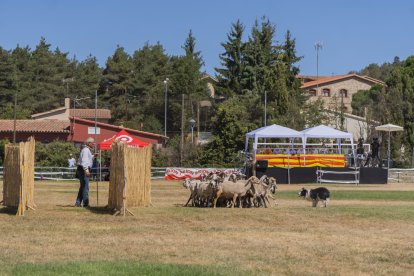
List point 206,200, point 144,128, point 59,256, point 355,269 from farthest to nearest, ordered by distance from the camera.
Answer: point 144,128 < point 206,200 < point 59,256 < point 355,269

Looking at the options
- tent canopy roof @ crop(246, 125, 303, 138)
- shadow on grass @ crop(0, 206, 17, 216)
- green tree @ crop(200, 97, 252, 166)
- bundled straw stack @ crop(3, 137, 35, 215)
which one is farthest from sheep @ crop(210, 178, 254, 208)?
green tree @ crop(200, 97, 252, 166)

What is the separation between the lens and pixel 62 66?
90375 mm

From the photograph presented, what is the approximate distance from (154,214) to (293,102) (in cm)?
4332

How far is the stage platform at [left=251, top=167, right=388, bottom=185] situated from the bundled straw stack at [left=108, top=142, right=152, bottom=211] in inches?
811

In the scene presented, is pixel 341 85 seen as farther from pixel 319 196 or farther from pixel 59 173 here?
pixel 319 196

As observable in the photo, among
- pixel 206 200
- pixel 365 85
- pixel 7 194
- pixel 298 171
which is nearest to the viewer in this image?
pixel 7 194

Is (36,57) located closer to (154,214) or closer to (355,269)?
(154,214)

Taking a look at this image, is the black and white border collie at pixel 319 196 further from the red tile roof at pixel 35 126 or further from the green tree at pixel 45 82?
the green tree at pixel 45 82

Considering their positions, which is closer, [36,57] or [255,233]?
[255,233]

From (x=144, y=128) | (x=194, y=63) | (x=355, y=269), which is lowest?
(x=355, y=269)

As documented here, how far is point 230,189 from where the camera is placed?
830 inches

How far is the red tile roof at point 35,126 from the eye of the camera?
6494 centimetres

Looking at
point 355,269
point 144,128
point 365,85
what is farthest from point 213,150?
point 365,85

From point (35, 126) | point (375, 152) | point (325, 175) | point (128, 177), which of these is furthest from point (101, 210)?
point (35, 126)
